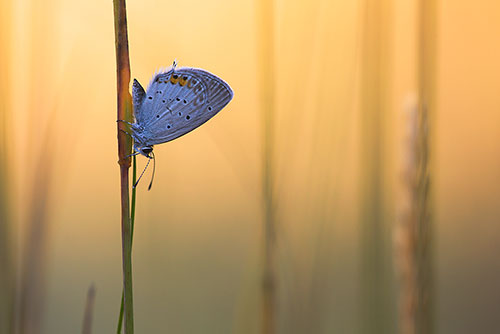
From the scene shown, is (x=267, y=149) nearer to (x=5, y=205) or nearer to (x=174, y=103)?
(x=174, y=103)

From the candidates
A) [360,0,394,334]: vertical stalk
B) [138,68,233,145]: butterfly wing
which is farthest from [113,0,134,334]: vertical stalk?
[360,0,394,334]: vertical stalk

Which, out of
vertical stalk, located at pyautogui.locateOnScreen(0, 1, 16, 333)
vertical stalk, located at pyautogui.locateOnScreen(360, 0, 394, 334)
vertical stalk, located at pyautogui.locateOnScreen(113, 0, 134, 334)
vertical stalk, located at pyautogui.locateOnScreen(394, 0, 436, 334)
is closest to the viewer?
vertical stalk, located at pyautogui.locateOnScreen(113, 0, 134, 334)

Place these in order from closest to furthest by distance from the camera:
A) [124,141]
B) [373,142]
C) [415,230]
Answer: [124,141], [415,230], [373,142]

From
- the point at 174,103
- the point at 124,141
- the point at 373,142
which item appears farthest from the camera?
the point at 373,142

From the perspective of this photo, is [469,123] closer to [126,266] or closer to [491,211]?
[491,211]

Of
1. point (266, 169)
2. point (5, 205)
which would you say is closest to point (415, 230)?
point (266, 169)

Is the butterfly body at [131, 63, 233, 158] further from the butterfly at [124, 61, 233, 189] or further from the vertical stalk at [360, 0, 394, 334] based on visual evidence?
the vertical stalk at [360, 0, 394, 334]

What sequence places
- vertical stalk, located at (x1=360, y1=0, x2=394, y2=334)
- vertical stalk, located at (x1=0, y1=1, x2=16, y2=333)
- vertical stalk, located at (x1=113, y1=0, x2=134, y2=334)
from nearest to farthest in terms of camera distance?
1. vertical stalk, located at (x1=113, y1=0, x2=134, y2=334)
2. vertical stalk, located at (x1=0, y1=1, x2=16, y2=333)
3. vertical stalk, located at (x1=360, y1=0, x2=394, y2=334)

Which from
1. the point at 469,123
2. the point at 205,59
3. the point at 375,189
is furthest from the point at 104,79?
the point at 469,123
